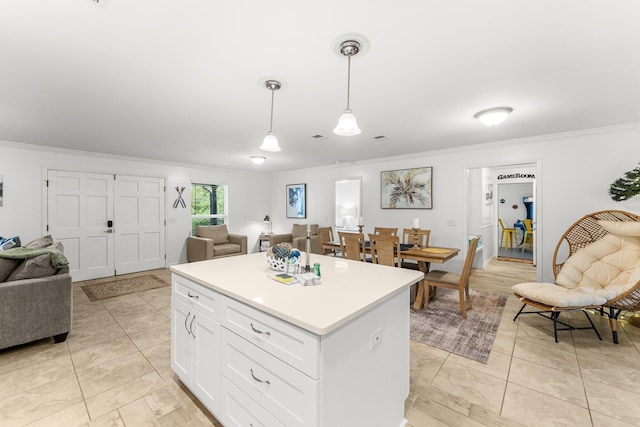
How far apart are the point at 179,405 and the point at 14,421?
0.96 metres

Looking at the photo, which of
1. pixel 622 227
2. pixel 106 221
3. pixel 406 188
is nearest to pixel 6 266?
pixel 106 221

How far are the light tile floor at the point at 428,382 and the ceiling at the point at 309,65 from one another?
2.36 meters

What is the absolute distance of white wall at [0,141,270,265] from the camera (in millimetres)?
4242

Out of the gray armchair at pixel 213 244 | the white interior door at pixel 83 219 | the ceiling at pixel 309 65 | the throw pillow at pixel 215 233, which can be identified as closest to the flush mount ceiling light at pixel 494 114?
the ceiling at pixel 309 65

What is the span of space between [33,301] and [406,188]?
5312 millimetres

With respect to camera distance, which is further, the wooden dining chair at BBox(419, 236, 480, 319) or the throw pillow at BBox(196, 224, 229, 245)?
the throw pillow at BBox(196, 224, 229, 245)

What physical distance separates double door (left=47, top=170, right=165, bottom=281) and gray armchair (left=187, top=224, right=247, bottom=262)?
25.3 inches

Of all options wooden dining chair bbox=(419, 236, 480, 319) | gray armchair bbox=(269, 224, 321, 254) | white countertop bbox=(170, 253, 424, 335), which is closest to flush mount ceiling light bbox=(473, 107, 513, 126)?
wooden dining chair bbox=(419, 236, 480, 319)

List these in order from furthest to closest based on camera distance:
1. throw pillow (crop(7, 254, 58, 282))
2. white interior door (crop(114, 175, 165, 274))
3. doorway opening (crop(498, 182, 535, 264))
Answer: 1. doorway opening (crop(498, 182, 535, 264))
2. white interior door (crop(114, 175, 165, 274))
3. throw pillow (crop(7, 254, 58, 282))

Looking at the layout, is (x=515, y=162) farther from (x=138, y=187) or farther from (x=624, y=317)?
(x=138, y=187)

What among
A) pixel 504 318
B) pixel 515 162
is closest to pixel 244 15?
pixel 504 318

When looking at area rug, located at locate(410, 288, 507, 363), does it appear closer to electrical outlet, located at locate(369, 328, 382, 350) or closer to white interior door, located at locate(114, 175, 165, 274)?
electrical outlet, located at locate(369, 328, 382, 350)

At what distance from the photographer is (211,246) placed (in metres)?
5.67

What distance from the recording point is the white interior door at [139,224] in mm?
5262
